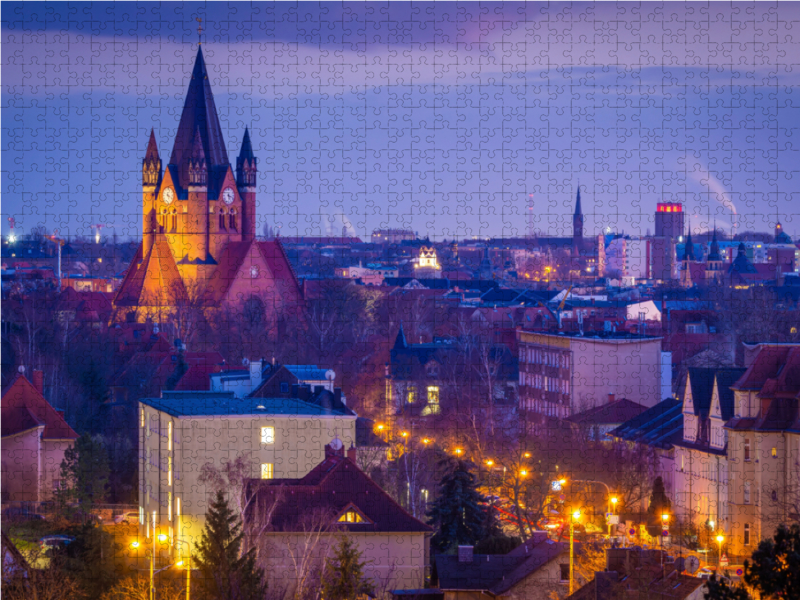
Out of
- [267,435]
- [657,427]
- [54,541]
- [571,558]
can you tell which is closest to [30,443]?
[267,435]

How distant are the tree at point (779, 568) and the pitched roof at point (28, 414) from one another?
11.9 meters

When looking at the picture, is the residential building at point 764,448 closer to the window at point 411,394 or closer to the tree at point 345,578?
the tree at point 345,578

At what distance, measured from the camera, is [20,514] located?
15086 mm

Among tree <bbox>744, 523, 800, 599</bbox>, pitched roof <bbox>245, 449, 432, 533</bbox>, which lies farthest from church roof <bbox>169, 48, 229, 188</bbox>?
tree <bbox>744, 523, 800, 599</bbox>

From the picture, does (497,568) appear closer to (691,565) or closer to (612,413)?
(691,565)

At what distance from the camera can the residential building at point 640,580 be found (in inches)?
390

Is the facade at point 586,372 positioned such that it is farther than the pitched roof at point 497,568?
Yes

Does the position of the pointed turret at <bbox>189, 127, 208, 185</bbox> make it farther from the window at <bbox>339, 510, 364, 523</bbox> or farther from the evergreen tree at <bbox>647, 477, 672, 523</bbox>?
the window at <bbox>339, 510, 364, 523</bbox>

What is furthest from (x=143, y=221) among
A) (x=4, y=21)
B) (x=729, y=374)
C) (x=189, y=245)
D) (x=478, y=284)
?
(x=4, y=21)

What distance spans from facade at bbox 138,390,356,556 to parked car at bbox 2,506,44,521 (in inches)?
51.8

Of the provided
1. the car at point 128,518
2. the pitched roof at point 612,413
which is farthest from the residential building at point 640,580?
the pitched roof at point 612,413

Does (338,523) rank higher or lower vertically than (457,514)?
Result: higher

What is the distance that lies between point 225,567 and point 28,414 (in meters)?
7.62

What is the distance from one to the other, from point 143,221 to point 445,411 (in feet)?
73.3
